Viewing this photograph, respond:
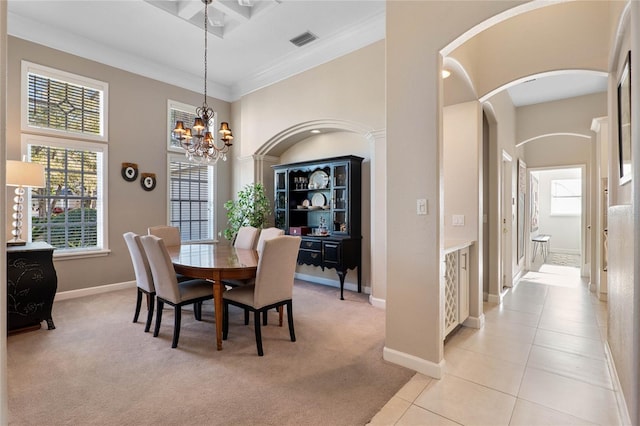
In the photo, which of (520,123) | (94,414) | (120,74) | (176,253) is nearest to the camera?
(94,414)

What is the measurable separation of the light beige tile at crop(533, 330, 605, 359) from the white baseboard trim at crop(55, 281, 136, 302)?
5.37 metres

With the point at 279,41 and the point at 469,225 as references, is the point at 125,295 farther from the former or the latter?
the point at 469,225

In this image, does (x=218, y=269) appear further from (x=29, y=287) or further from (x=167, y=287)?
(x=29, y=287)

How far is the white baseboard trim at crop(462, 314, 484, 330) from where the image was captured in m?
3.30

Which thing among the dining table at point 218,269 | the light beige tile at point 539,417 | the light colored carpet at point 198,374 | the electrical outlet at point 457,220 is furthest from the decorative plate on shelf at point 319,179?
the light beige tile at point 539,417

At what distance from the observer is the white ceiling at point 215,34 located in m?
3.68

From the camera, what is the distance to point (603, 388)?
2.19 m

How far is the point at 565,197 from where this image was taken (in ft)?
31.5

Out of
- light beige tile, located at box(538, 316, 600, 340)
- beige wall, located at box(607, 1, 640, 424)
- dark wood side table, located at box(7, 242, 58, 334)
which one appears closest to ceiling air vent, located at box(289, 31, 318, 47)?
beige wall, located at box(607, 1, 640, 424)

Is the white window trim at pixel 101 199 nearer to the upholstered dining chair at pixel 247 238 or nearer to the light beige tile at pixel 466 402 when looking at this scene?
the upholstered dining chair at pixel 247 238

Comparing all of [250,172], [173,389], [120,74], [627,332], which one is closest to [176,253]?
[173,389]

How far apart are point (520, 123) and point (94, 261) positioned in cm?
740

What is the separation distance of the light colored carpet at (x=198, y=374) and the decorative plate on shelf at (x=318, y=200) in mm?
2164

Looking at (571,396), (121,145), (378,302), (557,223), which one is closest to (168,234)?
(121,145)
